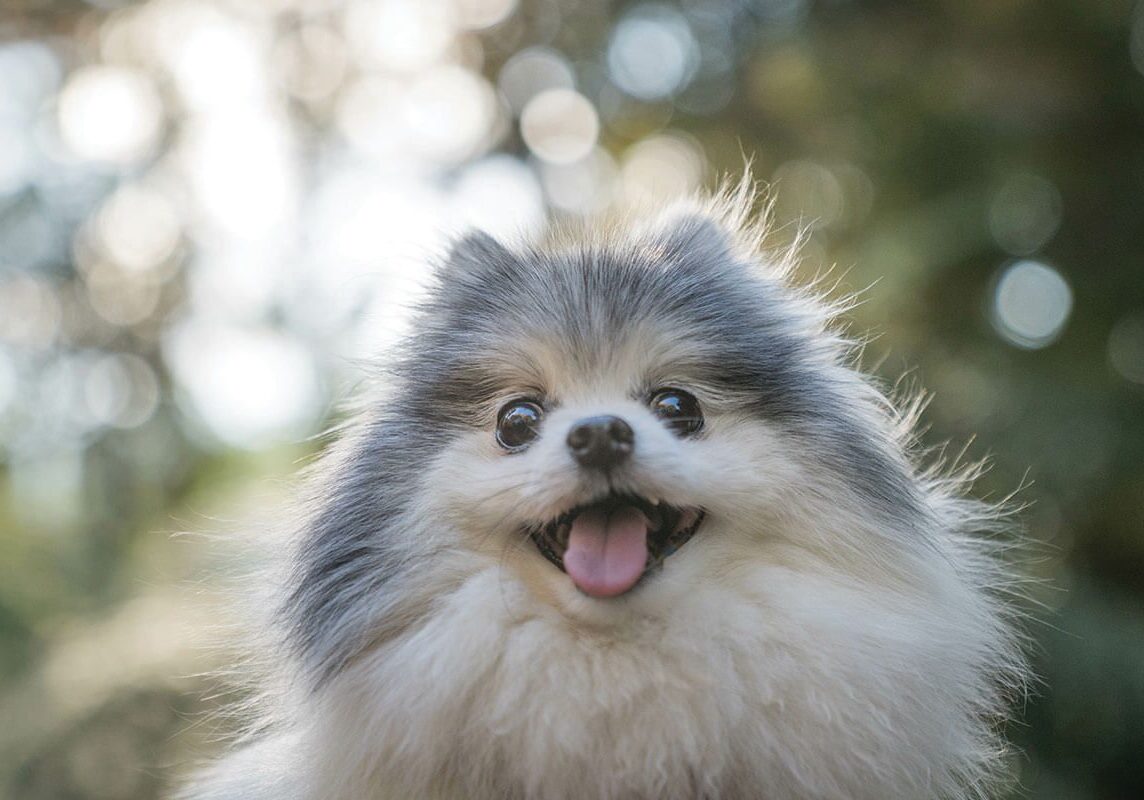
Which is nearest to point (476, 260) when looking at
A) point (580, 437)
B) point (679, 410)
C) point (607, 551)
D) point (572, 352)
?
point (572, 352)

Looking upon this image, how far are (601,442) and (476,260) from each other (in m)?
0.80

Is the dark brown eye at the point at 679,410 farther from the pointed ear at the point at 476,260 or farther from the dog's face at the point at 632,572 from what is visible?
the pointed ear at the point at 476,260

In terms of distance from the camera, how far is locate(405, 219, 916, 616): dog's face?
6.18 feet

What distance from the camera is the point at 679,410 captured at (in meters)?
2.10

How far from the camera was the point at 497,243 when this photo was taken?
2.46 metres

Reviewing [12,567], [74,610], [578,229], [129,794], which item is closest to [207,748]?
[129,794]

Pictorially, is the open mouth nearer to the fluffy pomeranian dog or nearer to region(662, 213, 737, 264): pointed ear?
the fluffy pomeranian dog

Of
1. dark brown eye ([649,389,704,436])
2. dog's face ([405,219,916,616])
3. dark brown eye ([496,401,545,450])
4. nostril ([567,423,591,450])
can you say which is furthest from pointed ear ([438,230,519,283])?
nostril ([567,423,591,450])

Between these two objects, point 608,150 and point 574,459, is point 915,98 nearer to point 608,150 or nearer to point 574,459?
point 608,150

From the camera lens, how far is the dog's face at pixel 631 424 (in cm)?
188

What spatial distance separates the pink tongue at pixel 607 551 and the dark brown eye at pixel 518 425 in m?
0.24

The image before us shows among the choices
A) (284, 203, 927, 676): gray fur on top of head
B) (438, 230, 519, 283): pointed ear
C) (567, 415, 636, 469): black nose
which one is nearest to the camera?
(567, 415, 636, 469): black nose

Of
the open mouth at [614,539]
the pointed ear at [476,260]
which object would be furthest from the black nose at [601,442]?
the pointed ear at [476,260]

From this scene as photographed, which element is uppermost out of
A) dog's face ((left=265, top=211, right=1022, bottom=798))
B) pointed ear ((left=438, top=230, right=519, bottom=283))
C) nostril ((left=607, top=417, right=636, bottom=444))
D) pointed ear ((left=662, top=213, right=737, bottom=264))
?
pointed ear ((left=662, top=213, right=737, bottom=264))
